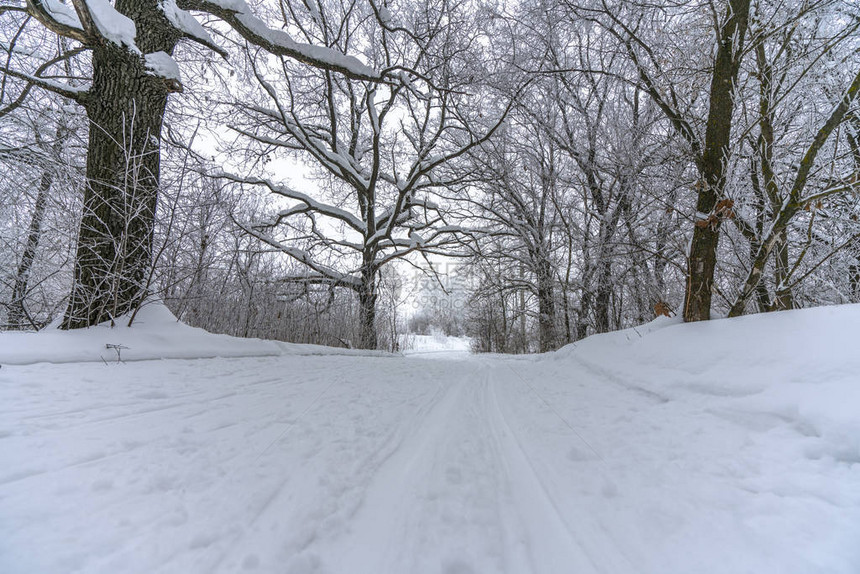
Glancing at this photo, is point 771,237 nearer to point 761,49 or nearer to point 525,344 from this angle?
point 761,49

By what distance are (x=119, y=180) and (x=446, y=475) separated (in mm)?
4253

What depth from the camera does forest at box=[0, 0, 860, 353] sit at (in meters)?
3.21

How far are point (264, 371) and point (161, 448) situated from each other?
1.92m

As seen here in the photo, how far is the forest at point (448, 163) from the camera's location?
3.21 metres

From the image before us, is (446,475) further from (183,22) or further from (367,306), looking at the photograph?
(367,306)

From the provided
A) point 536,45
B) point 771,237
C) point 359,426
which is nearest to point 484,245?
point 536,45

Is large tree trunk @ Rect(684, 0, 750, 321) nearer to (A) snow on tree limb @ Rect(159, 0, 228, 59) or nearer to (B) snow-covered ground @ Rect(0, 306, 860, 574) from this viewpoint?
(B) snow-covered ground @ Rect(0, 306, 860, 574)

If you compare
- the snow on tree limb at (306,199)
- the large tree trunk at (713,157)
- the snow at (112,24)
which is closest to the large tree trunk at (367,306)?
the snow on tree limb at (306,199)

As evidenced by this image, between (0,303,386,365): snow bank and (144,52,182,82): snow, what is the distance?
259 cm

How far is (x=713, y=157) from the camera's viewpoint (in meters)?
3.24

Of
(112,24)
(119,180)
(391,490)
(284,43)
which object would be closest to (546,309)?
(284,43)

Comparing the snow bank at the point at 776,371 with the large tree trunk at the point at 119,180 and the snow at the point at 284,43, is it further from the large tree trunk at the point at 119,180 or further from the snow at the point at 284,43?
the snow at the point at 284,43

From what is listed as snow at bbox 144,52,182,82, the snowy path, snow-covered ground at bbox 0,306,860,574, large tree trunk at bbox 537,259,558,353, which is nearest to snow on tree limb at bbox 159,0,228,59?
snow at bbox 144,52,182,82

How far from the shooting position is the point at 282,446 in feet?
4.91
